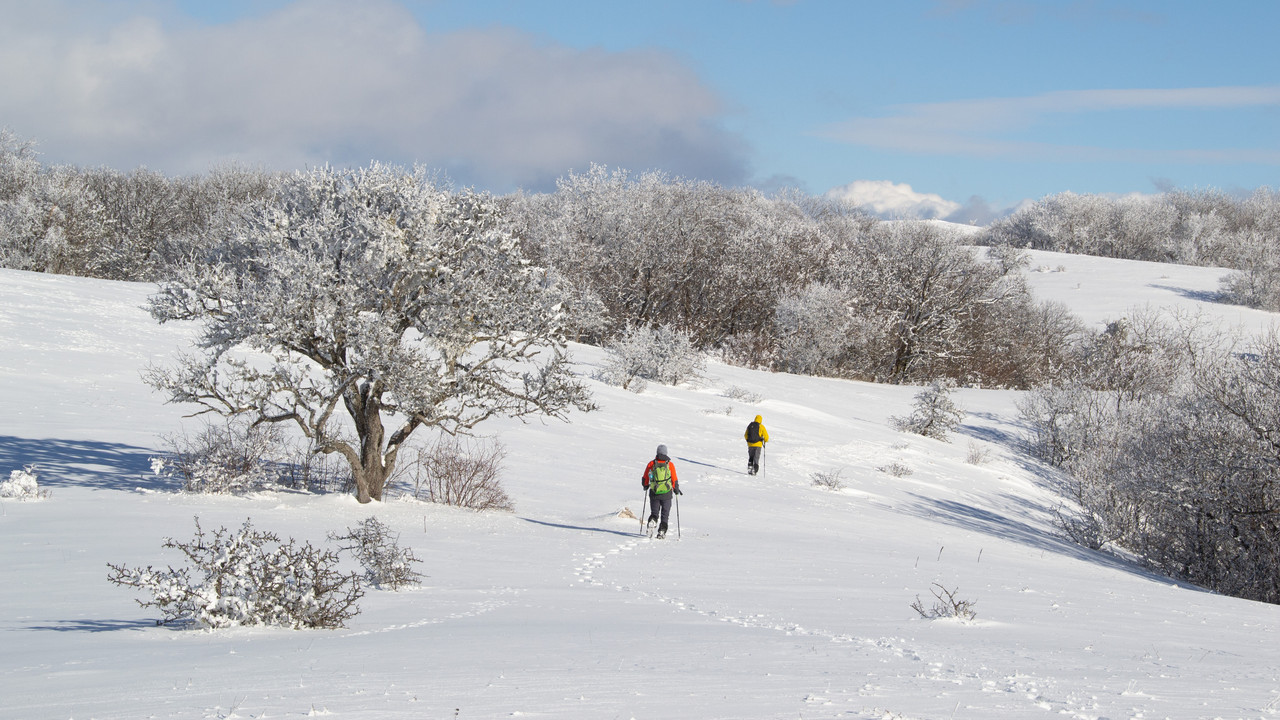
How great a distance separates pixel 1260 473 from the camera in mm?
17500

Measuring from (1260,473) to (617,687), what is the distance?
59.2 feet

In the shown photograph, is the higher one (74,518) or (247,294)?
(247,294)

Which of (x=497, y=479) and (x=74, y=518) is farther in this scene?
(x=497, y=479)

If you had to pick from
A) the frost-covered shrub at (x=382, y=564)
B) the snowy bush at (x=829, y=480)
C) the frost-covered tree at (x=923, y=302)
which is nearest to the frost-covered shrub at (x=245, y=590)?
the frost-covered shrub at (x=382, y=564)

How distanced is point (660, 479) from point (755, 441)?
7416 millimetres

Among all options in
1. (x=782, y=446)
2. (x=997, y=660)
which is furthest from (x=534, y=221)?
(x=997, y=660)

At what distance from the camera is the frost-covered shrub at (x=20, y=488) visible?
12008 millimetres

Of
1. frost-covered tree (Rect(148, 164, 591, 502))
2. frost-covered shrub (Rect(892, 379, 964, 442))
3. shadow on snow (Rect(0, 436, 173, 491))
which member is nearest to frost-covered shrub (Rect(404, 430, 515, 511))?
frost-covered tree (Rect(148, 164, 591, 502))

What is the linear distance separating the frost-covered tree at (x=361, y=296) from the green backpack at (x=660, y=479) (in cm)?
246

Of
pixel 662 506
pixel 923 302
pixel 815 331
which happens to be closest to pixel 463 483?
pixel 662 506

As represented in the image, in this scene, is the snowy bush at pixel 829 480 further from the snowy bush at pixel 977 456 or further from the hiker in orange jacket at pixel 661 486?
the snowy bush at pixel 977 456

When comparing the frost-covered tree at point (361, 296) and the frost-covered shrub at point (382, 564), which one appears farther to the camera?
the frost-covered tree at point (361, 296)

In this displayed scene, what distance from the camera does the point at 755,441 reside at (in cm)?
1972

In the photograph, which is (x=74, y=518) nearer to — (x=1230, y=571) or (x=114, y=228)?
(x=1230, y=571)
